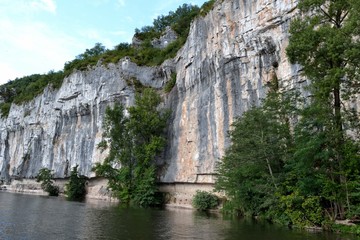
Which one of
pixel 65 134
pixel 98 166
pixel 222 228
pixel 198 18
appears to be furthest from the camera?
pixel 65 134

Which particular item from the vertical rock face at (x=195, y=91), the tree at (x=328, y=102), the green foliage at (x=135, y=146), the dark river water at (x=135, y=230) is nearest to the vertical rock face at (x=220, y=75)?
the vertical rock face at (x=195, y=91)

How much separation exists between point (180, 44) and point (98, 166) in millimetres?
19817

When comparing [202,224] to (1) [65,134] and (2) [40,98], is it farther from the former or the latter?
(2) [40,98]

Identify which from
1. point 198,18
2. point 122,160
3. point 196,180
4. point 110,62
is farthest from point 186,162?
point 110,62

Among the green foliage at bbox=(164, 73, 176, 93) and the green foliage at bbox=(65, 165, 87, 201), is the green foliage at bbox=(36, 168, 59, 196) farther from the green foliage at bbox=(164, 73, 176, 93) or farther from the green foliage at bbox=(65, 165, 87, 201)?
the green foliage at bbox=(164, 73, 176, 93)

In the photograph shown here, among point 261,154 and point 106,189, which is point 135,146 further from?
point 261,154

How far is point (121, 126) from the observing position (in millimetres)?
44469

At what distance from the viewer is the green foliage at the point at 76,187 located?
5072cm

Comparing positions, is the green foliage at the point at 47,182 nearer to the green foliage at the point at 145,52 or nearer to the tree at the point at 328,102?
the green foliage at the point at 145,52

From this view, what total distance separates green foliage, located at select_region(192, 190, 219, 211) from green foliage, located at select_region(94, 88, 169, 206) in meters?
7.21

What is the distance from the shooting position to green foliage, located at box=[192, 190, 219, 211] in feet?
108

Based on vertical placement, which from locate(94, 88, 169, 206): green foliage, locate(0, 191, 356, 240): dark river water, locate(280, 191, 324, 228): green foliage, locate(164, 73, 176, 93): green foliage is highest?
locate(164, 73, 176, 93): green foliage

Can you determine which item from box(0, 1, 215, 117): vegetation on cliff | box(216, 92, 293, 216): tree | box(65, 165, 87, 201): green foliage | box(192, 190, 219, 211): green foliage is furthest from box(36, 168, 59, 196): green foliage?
box(216, 92, 293, 216): tree

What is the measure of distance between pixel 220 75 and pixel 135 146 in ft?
46.7
